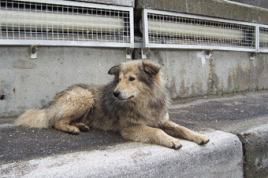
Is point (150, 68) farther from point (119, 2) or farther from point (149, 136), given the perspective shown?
point (119, 2)

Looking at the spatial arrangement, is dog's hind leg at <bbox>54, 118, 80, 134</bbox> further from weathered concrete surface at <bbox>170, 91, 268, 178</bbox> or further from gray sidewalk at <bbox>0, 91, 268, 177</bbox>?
weathered concrete surface at <bbox>170, 91, 268, 178</bbox>

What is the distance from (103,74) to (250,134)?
106 inches

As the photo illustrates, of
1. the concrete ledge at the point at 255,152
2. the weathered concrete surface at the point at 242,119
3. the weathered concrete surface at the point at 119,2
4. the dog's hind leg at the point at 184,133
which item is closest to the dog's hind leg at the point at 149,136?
the dog's hind leg at the point at 184,133

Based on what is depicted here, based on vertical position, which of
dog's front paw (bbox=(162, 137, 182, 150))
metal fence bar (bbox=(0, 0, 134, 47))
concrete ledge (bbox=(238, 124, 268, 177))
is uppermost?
metal fence bar (bbox=(0, 0, 134, 47))

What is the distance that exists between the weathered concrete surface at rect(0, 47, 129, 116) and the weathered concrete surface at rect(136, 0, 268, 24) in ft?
4.78

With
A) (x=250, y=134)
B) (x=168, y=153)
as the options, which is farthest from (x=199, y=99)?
(x=168, y=153)

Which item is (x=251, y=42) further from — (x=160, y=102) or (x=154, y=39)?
(x=160, y=102)

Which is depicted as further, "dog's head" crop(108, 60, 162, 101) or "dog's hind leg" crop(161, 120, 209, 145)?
"dog's head" crop(108, 60, 162, 101)

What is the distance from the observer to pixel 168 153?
188 centimetres

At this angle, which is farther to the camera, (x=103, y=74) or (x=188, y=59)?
(x=188, y=59)

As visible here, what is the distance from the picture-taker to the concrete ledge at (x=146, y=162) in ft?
5.05

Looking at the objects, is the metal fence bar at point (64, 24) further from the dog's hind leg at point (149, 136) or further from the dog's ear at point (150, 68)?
the dog's hind leg at point (149, 136)

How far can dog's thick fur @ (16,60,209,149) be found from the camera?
228 centimetres

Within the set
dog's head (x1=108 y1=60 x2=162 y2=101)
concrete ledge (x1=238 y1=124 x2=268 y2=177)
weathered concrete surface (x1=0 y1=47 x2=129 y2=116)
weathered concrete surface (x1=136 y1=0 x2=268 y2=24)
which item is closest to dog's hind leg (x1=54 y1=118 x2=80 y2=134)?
dog's head (x1=108 y1=60 x2=162 y2=101)
